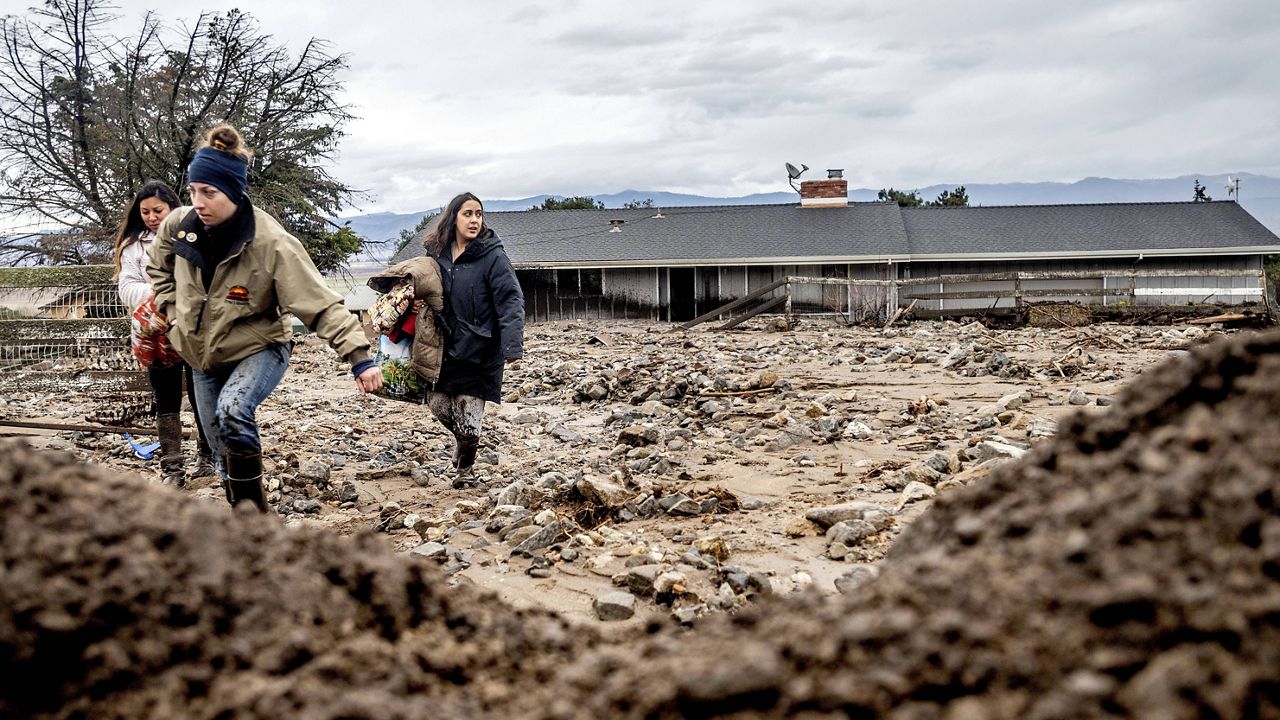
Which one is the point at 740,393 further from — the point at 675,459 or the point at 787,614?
the point at 787,614

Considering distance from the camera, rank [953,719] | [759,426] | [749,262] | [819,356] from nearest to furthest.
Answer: [953,719], [759,426], [819,356], [749,262]

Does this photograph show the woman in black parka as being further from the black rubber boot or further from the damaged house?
the damaged house

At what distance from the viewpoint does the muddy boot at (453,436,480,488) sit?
6788 millimetres

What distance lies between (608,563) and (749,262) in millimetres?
24948

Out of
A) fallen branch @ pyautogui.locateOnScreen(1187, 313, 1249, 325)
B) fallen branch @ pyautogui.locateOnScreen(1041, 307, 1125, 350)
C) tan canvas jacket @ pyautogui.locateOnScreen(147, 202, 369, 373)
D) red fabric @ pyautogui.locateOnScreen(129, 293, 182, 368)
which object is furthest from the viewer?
fallen branch @ pyautogui.locateOnScreen(1187, 313, 1249, 325)

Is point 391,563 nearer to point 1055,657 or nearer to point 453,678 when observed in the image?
point 453,678

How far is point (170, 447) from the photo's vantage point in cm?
667

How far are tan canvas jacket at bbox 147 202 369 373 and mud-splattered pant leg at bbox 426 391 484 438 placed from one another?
187cm

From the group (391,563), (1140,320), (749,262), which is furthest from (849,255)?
(391,563)

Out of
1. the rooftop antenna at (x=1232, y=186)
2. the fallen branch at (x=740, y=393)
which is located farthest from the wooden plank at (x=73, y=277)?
the rooftop antenna at (x=1232, y=186)

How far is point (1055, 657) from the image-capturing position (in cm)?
132

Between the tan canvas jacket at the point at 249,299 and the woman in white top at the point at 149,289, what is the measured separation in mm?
1406

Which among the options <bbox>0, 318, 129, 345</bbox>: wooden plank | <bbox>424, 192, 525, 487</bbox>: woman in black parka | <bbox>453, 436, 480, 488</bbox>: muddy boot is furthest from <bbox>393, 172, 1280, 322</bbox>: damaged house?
<bbox>424, 192, 525, 487</bbox>: woman in black parka

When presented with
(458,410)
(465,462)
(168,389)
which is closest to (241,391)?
(458,410)
